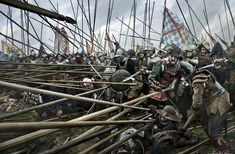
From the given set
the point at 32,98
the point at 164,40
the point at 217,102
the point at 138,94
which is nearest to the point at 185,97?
the point at 138,94

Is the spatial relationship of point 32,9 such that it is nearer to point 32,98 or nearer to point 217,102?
point 217,102

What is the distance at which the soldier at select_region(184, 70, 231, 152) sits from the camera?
6570 millimetres

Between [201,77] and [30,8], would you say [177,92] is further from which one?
[30,8]

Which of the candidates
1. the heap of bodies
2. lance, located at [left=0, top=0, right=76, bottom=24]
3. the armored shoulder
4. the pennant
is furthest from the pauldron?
the pennant

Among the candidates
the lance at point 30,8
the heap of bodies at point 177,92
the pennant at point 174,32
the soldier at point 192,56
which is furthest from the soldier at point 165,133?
the pennant at point 174,32

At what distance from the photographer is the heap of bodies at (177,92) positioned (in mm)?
6621

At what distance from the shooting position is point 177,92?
30.2ft

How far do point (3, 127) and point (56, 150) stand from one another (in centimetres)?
149

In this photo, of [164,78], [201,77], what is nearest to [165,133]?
[201,77]

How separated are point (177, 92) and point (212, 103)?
242 centimetres

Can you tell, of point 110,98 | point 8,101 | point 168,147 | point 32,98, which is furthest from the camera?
point 8,101

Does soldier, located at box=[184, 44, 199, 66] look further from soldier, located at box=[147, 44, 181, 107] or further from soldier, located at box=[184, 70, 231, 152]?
soldier, located at box=[184, 70, 231, 152]

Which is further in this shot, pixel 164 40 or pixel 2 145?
pixel 164 40

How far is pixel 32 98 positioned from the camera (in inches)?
518
